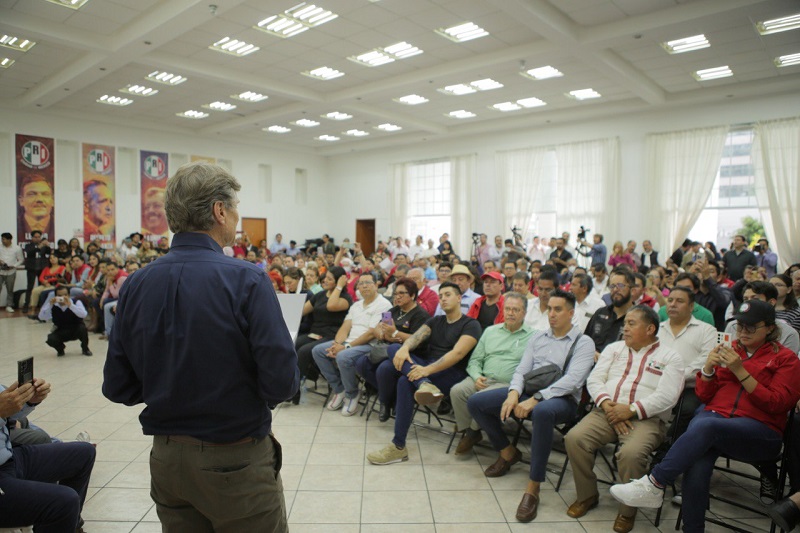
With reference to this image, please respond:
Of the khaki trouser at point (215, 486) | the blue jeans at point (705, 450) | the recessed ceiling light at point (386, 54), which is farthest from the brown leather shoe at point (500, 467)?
the recessed ceiling light at point (386, 54)

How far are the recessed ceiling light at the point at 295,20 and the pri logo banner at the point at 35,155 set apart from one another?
8.43 m

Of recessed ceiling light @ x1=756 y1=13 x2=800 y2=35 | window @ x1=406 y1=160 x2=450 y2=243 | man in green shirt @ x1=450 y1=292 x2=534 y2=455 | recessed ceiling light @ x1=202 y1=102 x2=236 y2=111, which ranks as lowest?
man in green shirt @ x1=450 y1=292 x2=534 y2=455

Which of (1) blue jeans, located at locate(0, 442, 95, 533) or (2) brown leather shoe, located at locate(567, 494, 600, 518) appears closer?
(1) blue jeans, located at locate(0, 442, 95, 533)

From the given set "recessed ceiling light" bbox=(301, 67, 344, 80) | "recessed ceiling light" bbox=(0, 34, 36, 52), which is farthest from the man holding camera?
"recessed ceiling light" bbox=(301, 67, 344, 80)

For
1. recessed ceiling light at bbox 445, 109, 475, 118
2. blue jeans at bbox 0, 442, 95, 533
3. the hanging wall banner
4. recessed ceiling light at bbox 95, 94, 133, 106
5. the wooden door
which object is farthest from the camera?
the wooden door

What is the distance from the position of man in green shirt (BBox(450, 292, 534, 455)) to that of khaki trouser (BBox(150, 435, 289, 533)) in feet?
7.67

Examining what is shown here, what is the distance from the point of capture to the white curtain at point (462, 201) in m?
15.2

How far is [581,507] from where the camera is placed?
9.44 ft

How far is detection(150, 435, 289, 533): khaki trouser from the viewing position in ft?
4.50

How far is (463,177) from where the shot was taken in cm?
1537

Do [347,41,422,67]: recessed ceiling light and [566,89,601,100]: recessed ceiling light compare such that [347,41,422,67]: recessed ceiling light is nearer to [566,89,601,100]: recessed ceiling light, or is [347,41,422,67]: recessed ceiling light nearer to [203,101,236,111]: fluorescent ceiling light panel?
[566,89,601,100]: recessed ceiling light

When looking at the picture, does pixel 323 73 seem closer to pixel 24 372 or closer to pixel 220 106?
pixel 220 106

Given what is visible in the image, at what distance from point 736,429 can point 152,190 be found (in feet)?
50.6

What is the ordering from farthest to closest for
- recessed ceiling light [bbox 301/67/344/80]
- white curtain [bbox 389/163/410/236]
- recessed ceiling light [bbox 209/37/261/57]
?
white curtain [bbox 389/163/410/236], recessed ceiling light [bbox 301/67/344/80], recessed ceiling light [bbox 209/37/261/57]
